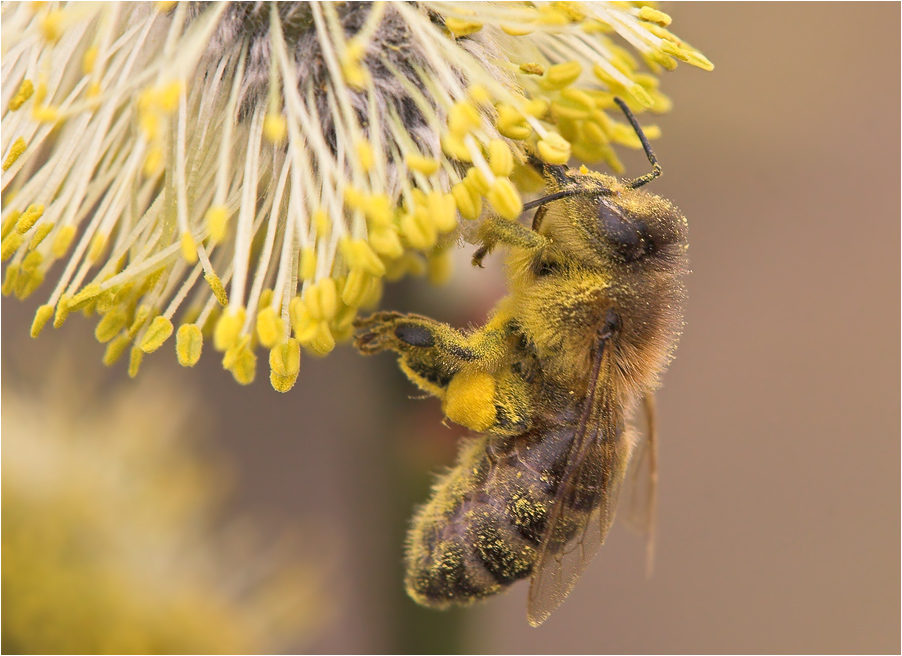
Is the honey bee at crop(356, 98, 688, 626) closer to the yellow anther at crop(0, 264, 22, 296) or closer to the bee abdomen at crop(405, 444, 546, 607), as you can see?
the bee abdomen at crop(405, 444, 546, 607)

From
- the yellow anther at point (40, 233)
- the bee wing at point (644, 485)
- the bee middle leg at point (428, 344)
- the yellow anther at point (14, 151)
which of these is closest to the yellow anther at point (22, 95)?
the yellow anther at point (14, 151)

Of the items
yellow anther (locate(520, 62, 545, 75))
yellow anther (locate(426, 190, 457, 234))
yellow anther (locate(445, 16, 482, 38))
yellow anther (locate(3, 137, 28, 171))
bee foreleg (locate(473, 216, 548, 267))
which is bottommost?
yellow anther (locate(3, 137, 28, 171))

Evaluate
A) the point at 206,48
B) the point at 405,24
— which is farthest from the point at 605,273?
the point at 206,48

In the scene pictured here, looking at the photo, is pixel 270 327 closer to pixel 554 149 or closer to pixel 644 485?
pixel 554 149

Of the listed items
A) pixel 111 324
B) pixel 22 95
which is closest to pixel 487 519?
pixel 111 324

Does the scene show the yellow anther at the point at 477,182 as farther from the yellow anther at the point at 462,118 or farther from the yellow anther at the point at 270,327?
the yellow anther at the point at 270,327

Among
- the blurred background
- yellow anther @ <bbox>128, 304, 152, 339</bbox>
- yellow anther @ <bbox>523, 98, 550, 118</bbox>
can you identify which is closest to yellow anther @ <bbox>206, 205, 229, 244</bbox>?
yellow anther @ <bbox>128, 304, 152, 339</bbox>
